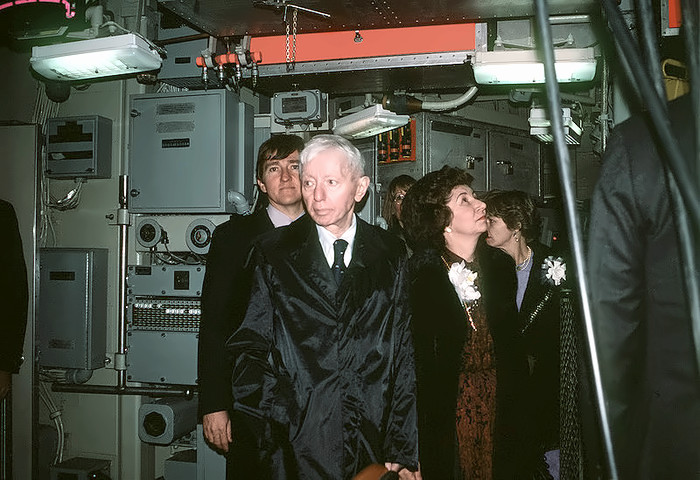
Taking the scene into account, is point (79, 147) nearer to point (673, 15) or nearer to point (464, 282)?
point (464, 282)

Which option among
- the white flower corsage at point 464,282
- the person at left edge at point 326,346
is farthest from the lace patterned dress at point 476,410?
the person at left edge at point 326,346

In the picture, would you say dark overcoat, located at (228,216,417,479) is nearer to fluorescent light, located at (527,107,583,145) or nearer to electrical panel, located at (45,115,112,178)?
electrical panel, located at (45,115,112,178)

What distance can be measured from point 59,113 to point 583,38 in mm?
4471

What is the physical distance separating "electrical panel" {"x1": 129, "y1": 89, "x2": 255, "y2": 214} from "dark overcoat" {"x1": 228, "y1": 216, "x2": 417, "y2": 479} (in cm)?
209

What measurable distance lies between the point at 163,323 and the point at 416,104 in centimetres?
333

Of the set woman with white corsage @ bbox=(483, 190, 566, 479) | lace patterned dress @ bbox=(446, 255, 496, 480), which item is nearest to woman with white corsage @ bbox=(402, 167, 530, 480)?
lace patterned dress @ bbox=(446, 255, 496, 480)

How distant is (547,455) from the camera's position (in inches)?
134

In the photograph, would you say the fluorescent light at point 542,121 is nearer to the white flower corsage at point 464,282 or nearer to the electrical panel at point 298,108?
the electrical panel at point 298,108

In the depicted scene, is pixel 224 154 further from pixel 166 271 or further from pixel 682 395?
pixel 682 395

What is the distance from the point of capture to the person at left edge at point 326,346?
6.49 ft

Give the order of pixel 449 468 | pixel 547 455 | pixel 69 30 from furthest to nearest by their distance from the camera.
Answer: pixel 69 30 → pixel 547 455 → pixel 449 468

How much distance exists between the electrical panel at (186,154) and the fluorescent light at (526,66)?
2.05 m

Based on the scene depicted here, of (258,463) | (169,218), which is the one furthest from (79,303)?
(258,463)

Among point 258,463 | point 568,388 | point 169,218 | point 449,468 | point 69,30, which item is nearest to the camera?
point 258,463
